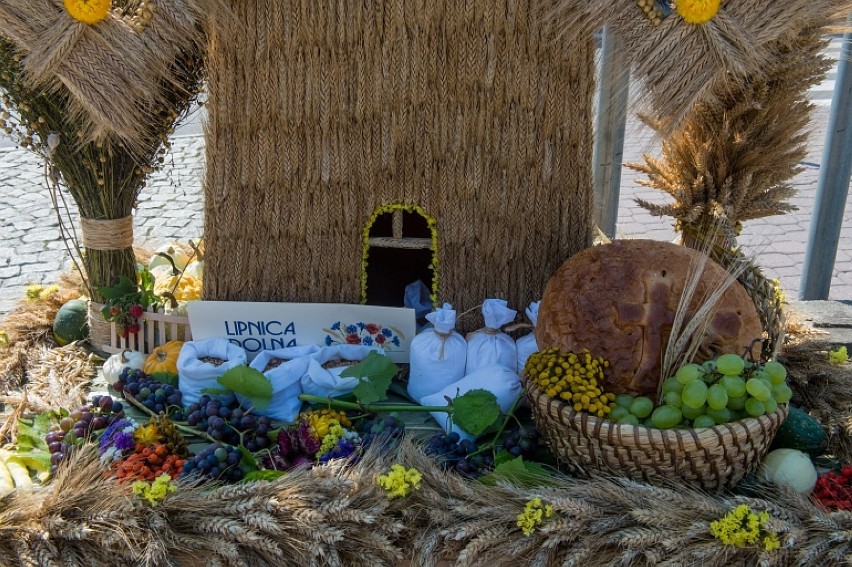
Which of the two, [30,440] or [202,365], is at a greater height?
[202,365]

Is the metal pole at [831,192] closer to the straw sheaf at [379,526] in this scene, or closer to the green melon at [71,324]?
the straw sheaf at [379,526]

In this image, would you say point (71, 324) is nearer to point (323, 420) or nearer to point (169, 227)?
point (323, 420)

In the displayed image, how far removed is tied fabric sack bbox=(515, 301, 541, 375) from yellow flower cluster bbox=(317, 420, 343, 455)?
744 mm

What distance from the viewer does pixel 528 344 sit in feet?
10.3

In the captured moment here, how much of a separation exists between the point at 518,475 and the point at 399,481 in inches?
14.4

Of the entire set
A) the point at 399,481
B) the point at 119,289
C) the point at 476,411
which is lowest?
the point at 399,481

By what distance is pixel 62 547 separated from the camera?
2221 mm

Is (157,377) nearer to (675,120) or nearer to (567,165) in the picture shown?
(567,165)

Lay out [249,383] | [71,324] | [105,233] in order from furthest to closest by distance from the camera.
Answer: [71,324], [105,233], [249,383]

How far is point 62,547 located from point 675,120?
7.47ft

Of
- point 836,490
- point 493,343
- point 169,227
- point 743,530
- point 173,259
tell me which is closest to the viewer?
point 743,530

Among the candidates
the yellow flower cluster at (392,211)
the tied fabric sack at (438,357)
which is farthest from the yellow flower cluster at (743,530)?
the yellow flower cluster at (392,211)

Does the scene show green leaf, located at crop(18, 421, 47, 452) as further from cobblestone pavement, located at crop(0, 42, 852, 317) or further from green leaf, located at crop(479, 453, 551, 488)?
cobblestone pavement, located at crop(0, 42, 852, 317)

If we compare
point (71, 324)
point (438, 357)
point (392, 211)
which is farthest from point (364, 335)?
point (71, 324)
